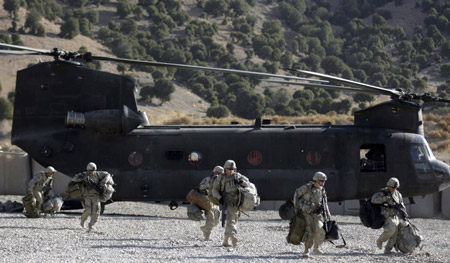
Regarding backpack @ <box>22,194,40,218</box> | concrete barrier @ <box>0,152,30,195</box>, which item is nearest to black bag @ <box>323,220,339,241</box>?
backpack @ <box>22,194,40,218</box>

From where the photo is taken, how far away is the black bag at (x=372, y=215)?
1448 centimetres

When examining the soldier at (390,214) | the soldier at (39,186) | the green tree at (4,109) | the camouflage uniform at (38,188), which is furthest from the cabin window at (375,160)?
the green tree at (4,109)

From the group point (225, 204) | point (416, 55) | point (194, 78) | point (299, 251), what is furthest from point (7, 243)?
point (416, 55)

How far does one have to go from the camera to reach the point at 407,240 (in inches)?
561

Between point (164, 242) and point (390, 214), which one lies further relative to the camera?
point (164, 242)

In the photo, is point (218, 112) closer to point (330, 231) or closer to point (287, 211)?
point (287, 211)

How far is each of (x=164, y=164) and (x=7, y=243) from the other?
666cm

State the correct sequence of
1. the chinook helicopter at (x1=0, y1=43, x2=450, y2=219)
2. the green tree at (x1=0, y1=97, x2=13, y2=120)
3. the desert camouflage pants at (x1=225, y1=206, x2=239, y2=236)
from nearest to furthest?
Result: 1. the desert camouflage pants at (x1=225, y1=206, x2=239, y2=236)
2. the chinook helicopter at (x1=0, y1=43, x2=450, y2=219)
3. the green tree at (x1=0, y1=97, x2=13, y2=120)

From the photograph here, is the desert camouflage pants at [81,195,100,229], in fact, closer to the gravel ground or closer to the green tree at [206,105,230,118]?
the gravel ground

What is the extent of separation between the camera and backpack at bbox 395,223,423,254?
1422 cm

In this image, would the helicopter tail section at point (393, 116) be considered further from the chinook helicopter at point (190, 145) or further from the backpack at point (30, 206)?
the backpack at point (30, 206)

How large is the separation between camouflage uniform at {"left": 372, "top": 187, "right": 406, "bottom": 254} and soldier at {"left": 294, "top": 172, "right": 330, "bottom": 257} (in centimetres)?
120

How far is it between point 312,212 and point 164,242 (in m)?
3.20

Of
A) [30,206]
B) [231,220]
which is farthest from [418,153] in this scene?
[30,206]
